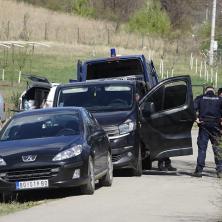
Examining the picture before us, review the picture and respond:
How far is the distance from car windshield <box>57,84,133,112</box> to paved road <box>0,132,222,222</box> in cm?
189

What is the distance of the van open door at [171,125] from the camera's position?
1806 cm

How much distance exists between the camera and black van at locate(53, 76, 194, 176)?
17141mm

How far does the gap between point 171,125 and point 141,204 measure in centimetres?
518

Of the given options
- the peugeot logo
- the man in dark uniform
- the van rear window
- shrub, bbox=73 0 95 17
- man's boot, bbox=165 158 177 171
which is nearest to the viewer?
the peugeot logo

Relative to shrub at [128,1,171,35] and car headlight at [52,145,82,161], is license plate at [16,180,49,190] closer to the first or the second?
car headlight at [52,145,82,161]

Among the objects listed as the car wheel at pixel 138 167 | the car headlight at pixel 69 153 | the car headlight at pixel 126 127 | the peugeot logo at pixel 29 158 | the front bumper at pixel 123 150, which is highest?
the car headlight at pixel 69 153

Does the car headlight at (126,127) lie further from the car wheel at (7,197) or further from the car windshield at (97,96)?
the car wheel at (7,197)

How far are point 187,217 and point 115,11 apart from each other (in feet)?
298

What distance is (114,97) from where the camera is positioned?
18.6 m

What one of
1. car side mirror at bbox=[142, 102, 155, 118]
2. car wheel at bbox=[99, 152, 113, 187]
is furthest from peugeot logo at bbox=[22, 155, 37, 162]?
car side mirror at bbox=[142, 102, 155, 118]

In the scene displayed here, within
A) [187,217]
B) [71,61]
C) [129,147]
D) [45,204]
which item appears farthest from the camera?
[71,61]

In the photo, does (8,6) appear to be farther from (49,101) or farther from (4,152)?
(4,152)

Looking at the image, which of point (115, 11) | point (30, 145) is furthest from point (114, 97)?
point (115, 11)

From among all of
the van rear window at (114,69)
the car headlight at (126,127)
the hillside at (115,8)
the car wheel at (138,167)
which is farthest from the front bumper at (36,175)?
the hillside at (115,8)
